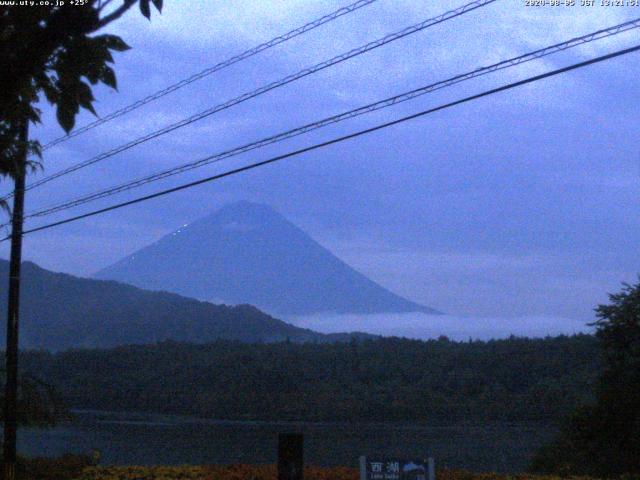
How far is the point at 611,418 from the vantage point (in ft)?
53.4

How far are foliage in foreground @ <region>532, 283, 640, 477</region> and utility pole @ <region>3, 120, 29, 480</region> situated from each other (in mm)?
9941

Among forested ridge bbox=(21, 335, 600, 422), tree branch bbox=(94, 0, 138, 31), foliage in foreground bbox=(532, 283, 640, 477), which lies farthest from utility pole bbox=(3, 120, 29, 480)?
forested ridge bbox=(21, 335, 600, 422)

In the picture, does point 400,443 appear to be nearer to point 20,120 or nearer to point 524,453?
point 524,453

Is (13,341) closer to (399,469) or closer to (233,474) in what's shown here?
(233,474)

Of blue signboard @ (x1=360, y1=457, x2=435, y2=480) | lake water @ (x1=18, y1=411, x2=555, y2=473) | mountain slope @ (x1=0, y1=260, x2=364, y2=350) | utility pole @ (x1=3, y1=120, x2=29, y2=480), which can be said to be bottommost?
lake water @ (x1=18, y1=411, x2=555, y2=473)

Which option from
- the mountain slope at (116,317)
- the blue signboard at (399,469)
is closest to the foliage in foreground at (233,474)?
the blue signboard at (399,469)

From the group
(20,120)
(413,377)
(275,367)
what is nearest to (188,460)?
(20,120)

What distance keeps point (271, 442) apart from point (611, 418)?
521 inches

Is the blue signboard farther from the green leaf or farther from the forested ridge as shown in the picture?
the forested ridge

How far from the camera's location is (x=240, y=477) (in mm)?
13586

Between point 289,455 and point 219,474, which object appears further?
point 219,474

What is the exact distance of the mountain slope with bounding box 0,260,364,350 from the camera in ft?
274

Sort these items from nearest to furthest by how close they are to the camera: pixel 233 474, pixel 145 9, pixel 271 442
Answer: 1. pixel 145 9
2. pixel 233 474
3. pixel 271 442

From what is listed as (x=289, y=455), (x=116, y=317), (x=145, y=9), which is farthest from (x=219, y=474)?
(x=116, y=317)
